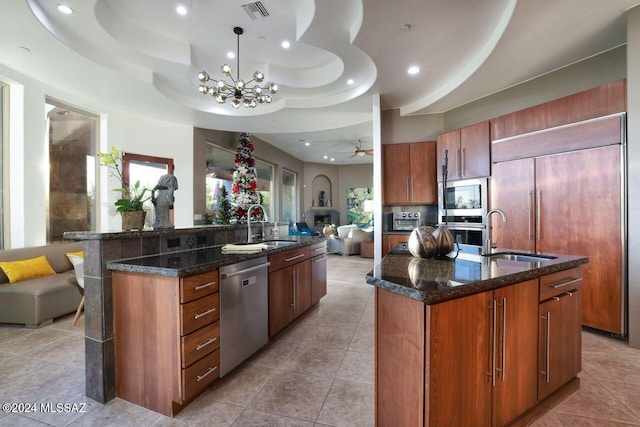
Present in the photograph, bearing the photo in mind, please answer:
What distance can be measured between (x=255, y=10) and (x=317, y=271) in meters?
2.92

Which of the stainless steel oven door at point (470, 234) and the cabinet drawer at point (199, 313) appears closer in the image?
the cabinet drawer at point (199, 313)

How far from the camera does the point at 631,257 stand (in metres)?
2.43

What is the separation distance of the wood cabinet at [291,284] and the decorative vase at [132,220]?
3.42 ft

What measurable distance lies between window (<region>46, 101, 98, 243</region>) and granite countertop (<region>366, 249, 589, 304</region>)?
4.98 m

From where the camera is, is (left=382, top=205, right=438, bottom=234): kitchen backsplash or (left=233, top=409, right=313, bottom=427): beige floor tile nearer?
(left=233, top=409, right=313, bottom=427): beige floor tile

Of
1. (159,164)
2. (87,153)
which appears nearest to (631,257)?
(159,164)

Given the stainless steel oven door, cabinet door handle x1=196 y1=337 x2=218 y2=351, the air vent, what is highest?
the air vent

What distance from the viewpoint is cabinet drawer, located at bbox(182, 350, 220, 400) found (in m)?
1.64

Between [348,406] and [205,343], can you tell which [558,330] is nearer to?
[348,406]

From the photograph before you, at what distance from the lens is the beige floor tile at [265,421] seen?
1.58m

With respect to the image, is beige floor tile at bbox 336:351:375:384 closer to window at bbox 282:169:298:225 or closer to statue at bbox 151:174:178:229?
statue at bbox 151:174:178:229

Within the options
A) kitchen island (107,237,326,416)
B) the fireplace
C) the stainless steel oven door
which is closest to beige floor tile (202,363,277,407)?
kitchen island (107,237,326,416)

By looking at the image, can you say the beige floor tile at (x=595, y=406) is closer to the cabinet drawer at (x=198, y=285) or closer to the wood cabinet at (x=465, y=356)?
the wood cabinet at (x=465, y=356)

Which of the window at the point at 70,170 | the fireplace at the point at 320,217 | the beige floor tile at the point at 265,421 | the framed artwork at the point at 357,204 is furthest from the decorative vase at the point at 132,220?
the framed artwork at the point at 357,204
